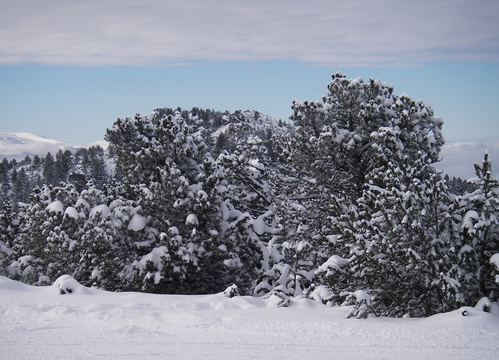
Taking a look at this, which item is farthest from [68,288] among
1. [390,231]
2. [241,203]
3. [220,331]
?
[241,203]

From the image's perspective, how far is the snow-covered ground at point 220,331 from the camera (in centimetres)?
521

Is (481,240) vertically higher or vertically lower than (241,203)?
higher

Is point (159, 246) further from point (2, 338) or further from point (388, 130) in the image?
point (2, 338)

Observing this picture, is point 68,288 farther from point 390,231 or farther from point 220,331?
point 390,231

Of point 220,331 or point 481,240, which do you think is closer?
point 220,331

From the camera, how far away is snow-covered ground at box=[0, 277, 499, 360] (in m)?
5.21

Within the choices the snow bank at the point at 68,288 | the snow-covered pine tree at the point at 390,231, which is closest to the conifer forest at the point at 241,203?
the snow-covered pine tree at the point at 390,231

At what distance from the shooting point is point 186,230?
1491 cm

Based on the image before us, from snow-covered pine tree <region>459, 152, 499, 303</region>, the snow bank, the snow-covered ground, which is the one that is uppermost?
snow-covered pine tree <region>459, 152, 499, 303</region>

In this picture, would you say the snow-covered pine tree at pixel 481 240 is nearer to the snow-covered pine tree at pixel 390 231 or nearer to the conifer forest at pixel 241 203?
the snow-covered pine tree at pixel 390 231

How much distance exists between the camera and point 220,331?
616cm

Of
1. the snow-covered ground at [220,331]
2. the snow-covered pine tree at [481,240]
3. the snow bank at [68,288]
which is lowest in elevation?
the snow bank at [68,288]

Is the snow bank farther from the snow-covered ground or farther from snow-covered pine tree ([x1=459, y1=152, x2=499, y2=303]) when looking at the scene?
snow-covered pine tree ([x1=459, y1=152, x2=499, y2=303])

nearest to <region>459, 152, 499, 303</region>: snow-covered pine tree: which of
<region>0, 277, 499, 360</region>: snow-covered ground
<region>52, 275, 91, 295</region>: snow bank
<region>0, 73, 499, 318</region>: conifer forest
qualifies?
<region>0, 277, 499, 360</region>: snow-covered ground
